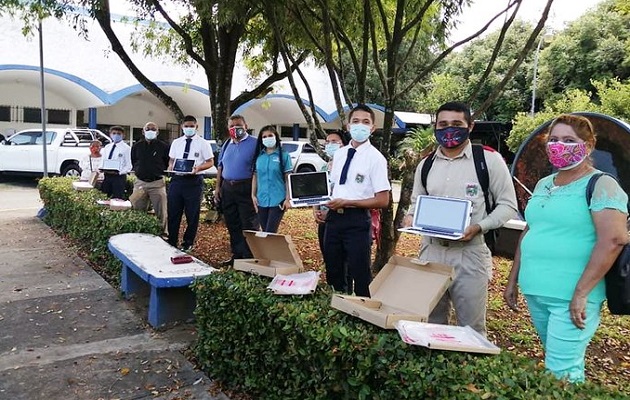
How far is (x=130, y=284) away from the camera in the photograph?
554 centimetres

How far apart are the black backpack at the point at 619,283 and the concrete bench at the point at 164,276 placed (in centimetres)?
292

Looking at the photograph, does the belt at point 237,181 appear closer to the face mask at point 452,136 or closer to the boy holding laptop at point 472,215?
the boy holding laptop at point 472,215

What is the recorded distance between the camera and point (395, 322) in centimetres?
251

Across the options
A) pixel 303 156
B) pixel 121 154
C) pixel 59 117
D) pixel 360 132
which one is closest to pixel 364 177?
pixel 360 132

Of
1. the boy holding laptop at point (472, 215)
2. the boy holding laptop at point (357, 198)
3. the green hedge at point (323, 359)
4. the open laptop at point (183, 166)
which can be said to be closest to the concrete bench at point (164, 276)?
the green hedge at point (323, 359)

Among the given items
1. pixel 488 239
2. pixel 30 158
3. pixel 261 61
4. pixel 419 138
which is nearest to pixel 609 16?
pixel 419 138

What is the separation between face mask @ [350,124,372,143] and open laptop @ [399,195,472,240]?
0.93 metres

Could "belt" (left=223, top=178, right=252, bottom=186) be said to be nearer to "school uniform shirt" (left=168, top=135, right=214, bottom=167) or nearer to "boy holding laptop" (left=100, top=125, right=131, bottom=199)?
"school uniform shirt" (left=168, top=135, right=214, bottom=167)

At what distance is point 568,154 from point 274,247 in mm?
2031

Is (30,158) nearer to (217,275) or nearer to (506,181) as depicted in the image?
(217,275)

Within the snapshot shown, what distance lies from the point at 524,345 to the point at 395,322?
264 centimetres

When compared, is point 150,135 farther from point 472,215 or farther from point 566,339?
point 566,339

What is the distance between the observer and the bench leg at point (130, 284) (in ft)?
18.1

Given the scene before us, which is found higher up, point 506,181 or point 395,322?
point 506,181
